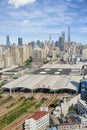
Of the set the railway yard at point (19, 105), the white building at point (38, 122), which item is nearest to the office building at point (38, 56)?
the railway yard at point (19, 105)

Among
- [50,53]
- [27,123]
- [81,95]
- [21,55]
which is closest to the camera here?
[27,123]

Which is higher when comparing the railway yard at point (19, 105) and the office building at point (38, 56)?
the office building at point (38, 56)

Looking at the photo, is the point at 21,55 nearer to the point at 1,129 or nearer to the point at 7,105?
the point at 7,105

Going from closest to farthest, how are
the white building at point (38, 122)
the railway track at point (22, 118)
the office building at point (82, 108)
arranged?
the white building at point (38, 122) → the railway track at point (22, 118) → the office building at point (82, 108)

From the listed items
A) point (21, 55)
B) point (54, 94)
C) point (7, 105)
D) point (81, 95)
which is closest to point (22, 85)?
point (54, 94)

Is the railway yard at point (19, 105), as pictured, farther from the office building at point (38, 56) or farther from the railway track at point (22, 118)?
the office building at point (38, 56)

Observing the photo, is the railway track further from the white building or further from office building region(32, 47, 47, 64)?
office building region(32, 47, 47, 64)
